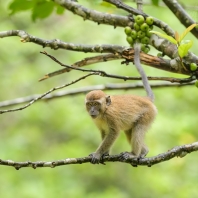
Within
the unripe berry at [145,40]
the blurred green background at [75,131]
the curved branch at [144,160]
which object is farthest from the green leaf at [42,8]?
the blurred green background at [75,131]

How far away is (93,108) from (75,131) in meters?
4.05

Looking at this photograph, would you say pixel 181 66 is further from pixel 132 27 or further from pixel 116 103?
pixel 116 103

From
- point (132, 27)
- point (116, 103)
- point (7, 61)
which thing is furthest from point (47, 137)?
point (132, 27)

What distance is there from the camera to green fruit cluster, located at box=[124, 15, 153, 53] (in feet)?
11.4

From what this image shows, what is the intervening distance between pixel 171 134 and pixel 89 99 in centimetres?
346

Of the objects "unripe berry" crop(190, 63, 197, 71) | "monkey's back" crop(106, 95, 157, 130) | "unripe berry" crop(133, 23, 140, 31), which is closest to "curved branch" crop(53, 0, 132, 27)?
"unripe berry" crop(133, 23, 140, 31)

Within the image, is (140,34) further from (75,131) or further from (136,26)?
(75,131)

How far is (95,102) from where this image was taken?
4.18m

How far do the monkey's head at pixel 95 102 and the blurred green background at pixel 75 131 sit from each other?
2641mm

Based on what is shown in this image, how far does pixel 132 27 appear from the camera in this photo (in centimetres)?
359

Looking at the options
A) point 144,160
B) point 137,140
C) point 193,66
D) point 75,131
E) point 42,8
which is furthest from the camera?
point 75,131

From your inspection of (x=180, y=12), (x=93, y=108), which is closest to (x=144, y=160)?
(x=180, y=12)

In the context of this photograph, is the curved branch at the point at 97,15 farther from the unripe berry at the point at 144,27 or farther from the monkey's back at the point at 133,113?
the monkey's back at the point at 133,113

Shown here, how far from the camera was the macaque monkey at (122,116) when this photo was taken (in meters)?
4.12
